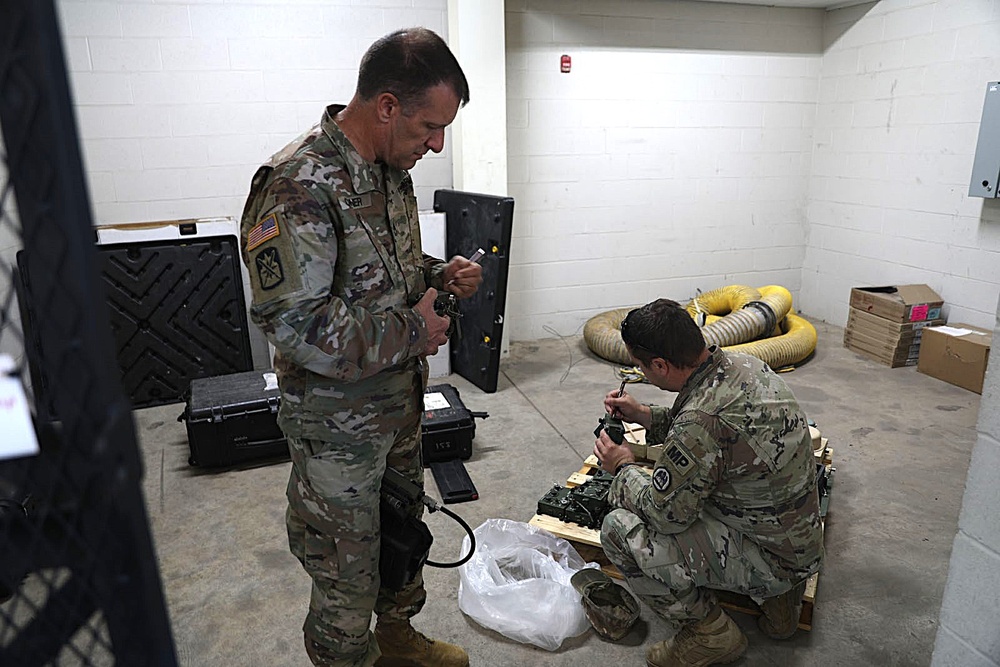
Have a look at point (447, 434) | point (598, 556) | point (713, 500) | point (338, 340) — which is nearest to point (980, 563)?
point (713, 500)

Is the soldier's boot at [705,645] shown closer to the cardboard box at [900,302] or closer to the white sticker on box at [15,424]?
the white sticker on box at [15,424]

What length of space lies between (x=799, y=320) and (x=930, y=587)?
2.91 metres

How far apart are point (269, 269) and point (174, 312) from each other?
9.46 ft

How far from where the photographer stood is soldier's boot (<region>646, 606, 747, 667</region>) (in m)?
1.91

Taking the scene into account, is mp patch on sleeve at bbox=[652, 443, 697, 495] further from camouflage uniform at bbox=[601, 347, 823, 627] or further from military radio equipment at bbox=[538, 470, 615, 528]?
military radio equipment at bbox=[538, 470, 615, 528]

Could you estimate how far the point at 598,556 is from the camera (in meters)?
2.31

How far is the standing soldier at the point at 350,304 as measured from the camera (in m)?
1.38

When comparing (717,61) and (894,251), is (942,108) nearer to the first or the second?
(894,251)

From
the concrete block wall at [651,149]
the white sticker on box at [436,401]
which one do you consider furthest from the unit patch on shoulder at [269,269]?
the concrete block wall at [651,149]

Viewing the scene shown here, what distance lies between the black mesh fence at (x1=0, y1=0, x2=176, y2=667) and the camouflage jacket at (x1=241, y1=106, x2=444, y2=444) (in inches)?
30.8

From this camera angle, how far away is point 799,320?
494cm

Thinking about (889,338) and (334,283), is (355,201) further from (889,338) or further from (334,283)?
(889,338)

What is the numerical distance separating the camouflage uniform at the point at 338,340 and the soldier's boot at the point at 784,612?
46.4 inches

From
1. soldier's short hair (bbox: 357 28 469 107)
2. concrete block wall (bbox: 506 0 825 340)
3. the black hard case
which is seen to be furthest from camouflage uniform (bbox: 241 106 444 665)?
concrete block wall (bbox: 506 0 825 340)
